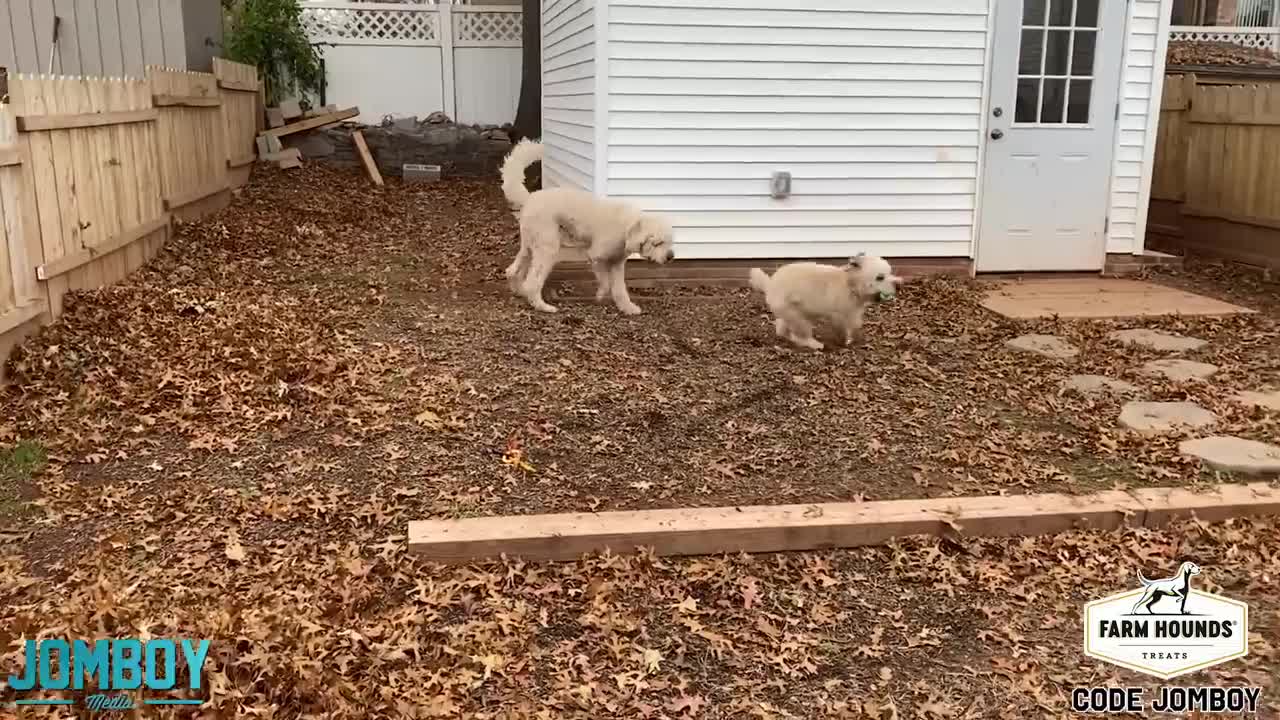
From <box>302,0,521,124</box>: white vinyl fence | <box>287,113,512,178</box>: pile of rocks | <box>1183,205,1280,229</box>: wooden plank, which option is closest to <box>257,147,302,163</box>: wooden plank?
<box>287,113,512,178</box>: pile of rocks

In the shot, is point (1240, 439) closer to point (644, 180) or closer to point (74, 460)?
point (644, 180)

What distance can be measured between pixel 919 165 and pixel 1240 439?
4.22 m

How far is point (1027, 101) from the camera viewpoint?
8.19m

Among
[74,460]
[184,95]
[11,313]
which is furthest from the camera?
[184,95]

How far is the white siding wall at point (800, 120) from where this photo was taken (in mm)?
7770

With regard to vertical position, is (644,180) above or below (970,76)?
below

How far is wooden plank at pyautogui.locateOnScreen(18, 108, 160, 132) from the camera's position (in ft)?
17.9

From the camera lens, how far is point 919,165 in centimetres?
824

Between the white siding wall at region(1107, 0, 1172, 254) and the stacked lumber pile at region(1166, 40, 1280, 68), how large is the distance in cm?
985

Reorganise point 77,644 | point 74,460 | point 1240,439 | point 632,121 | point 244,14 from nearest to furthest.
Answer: point 77,644 → point 74,460 → point 1240,439 → point 632,121 → point 244,14

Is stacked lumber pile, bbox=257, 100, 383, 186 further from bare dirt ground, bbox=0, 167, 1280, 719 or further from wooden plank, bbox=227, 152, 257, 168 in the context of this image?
bare dirt ground, bbox=0, 167, 1280, 719

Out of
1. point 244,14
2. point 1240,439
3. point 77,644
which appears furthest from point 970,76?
point 244,14

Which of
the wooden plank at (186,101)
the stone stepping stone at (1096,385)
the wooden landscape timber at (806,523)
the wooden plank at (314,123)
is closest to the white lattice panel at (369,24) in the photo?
the wooden plank at (314,123)

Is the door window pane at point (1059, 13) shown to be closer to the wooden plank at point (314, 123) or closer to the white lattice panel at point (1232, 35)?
the wooden plank at point (314, 123)
